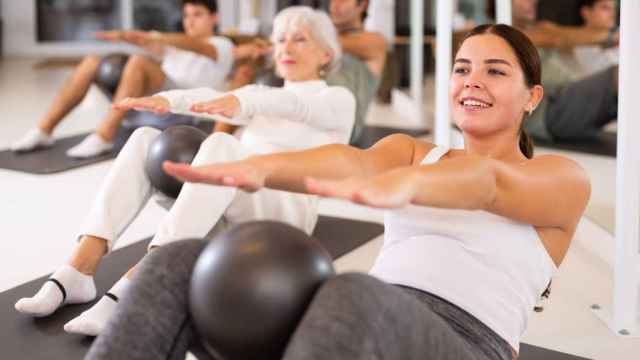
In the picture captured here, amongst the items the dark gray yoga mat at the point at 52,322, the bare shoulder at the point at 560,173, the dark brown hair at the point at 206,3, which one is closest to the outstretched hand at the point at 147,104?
the dark gray yoga mat at the point at 52,322

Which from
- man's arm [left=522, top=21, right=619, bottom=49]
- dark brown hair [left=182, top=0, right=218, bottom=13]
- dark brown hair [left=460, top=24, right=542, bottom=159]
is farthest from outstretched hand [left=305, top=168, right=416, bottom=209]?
dark brown hair [left=182, top=0, right=218, bottom=13]

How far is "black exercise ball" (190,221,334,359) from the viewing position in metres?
1.15

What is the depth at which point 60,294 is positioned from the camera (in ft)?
6.65

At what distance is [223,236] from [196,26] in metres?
3.56

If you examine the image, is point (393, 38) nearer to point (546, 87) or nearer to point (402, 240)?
point (546, 87)

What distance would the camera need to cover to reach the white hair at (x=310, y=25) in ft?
8.66

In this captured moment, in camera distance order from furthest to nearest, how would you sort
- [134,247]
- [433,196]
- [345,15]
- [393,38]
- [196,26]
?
[393,38] → [196,26] → [345,15] → [134,247] → [433,196]

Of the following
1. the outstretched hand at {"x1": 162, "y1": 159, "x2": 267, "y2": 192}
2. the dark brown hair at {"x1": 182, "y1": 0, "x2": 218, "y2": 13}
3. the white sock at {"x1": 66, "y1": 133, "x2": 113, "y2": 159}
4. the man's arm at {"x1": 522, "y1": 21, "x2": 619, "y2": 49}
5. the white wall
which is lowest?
the white sock at {"x1": 66, "y1": 133, "x2": 113, "y2": 159}

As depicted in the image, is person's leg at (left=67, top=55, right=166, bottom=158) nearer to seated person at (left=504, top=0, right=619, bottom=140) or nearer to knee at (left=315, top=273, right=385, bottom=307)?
seated person at (left=504, top=0, right=619, bottom=140)

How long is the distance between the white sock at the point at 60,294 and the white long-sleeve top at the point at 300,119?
59cm

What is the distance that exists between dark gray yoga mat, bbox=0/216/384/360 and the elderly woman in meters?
0.03

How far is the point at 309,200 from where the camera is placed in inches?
97.0

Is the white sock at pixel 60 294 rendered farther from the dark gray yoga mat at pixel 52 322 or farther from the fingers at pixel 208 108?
the fingers at pixel 208 108

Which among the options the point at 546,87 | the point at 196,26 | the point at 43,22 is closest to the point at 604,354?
the point at 546,87
